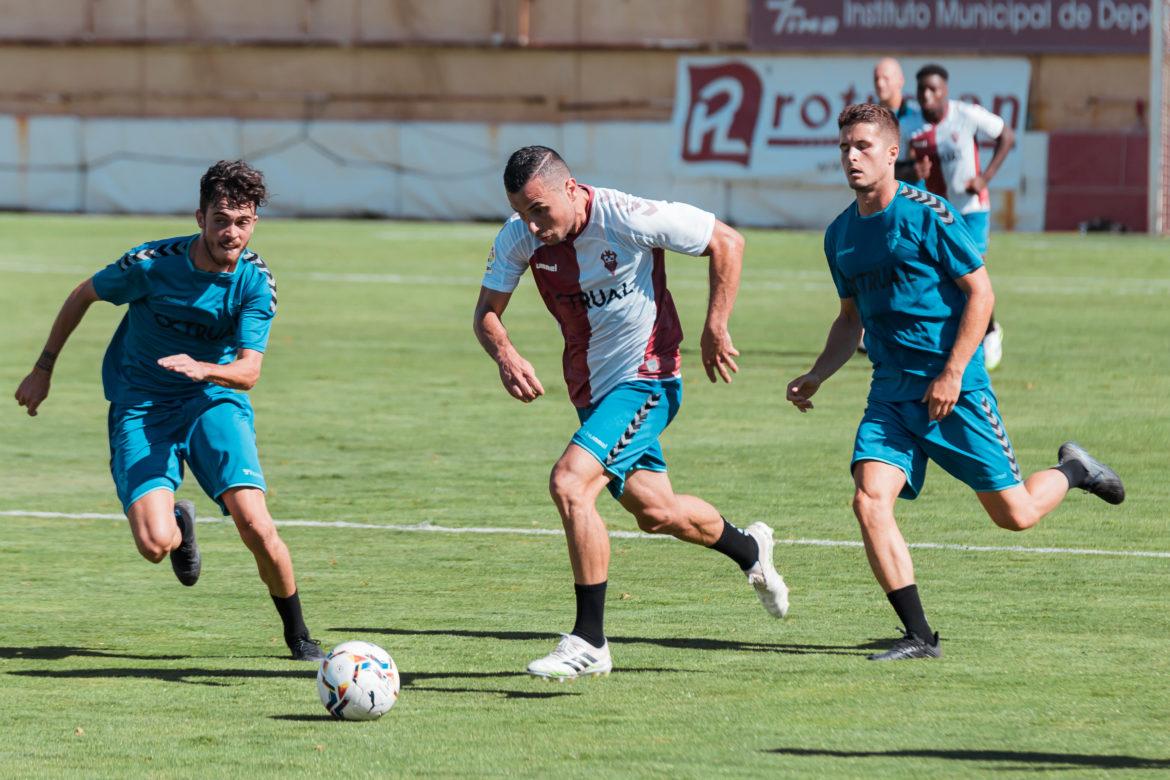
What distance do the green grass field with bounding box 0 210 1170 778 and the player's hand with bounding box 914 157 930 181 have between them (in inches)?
65.1

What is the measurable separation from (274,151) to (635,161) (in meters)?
7.47

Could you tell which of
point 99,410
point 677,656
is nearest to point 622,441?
point 677,656

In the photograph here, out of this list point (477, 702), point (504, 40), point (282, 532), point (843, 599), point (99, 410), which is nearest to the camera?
point (477, 702)

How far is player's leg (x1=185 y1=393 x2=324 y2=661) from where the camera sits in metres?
7.57

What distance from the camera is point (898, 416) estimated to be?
25.1 ft

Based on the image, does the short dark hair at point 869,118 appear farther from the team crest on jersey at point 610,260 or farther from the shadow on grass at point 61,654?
the shadow on grass at point 61,654

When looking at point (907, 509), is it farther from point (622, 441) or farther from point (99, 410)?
point (99, 410)

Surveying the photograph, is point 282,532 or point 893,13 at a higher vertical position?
point 893,13

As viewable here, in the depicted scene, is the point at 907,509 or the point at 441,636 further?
the point at 907,509

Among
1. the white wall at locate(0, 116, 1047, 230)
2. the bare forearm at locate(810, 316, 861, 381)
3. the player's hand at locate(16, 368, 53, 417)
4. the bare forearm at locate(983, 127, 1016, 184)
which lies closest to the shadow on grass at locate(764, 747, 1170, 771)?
the bare forearm at locate(810, 316, 861, 381)

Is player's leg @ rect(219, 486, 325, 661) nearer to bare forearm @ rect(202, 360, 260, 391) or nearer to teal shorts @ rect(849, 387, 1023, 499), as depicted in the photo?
bare forearm @ rect(202, 360, 260, 391)

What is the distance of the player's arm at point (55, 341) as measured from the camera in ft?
26.2

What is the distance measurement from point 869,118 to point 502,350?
157 centimetres

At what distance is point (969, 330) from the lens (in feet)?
24.4
